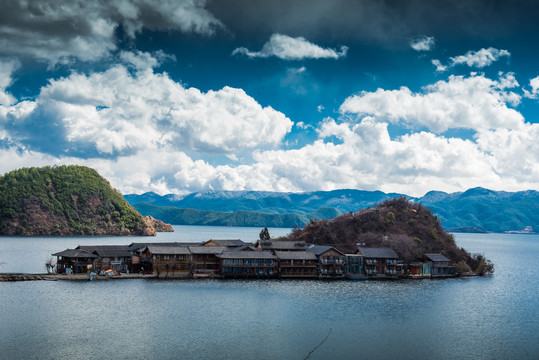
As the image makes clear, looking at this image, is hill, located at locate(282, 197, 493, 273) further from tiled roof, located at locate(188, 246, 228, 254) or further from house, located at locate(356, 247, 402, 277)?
→ tiled roof, located at locate(188, 246, 228, 254)

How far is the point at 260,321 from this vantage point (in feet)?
217

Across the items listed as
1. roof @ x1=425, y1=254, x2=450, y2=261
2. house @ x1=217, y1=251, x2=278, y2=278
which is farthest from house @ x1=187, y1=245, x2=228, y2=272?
roof @ x1=425, y1=254, x2=450, y2=261

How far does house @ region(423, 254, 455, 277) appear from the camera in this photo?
124438mm

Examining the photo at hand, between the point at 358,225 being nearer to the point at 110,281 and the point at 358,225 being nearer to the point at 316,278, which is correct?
the point at 316,278

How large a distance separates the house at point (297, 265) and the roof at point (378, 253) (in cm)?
1483

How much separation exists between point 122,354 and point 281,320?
25.3 metres

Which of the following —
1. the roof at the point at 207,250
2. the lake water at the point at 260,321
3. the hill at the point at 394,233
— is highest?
the hill at the point at 394,233

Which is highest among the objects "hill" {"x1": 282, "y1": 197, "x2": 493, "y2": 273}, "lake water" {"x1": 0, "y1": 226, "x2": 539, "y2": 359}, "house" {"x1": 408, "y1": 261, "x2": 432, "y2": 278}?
"hill" {"x1": 282, "y1": 197, "x2": 493, "y2": 273}

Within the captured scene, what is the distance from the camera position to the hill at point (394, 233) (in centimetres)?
13662

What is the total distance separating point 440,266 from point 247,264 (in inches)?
2155

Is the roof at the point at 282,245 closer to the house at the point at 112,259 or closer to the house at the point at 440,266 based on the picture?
the house at the point at 440,266

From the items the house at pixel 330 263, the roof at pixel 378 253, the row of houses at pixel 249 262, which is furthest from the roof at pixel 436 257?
the house at pixel 330 263

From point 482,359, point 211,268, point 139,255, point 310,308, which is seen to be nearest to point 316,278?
point 211,268

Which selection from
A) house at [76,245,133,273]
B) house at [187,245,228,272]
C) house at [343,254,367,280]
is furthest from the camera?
house at [343,254,367,280]
